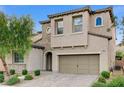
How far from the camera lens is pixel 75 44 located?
57.8ft

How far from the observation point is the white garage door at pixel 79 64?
667 inches

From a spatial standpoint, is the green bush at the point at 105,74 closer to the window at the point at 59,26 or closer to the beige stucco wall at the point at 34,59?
the window at the point at 59,26

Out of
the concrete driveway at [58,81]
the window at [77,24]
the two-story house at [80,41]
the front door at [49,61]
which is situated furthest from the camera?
→ the front door at [49,61]

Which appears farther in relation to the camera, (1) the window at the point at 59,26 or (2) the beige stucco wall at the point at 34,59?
(1) the window at the point at 59,26

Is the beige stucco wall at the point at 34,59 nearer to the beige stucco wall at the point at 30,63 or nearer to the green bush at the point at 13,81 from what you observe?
the beige stucco wall at the point at 30,63

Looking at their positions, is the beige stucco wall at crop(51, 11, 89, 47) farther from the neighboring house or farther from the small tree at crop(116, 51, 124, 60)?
the small tree at crop(116, 51, 124, 60)

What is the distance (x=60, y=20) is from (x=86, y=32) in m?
2.63

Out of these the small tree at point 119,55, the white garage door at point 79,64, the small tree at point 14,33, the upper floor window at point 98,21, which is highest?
the upper floor window at point 98,21

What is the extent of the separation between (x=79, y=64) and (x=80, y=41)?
175 centimetres

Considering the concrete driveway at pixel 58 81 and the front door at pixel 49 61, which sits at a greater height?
the front door at pixel 49 61

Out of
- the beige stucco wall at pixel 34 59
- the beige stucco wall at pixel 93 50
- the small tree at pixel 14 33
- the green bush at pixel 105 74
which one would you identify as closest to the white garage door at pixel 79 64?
the beige stucco wall at pixel 93 50

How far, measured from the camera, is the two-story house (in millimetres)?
16781

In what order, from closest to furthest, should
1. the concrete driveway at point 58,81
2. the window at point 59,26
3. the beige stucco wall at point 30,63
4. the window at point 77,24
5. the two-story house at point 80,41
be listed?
the concrete driveway at point 58,81 → the two-story house at point 80,41 → the window at point 77,24 → the beige stucco wall at point 30,63 → the window at point 59,26
